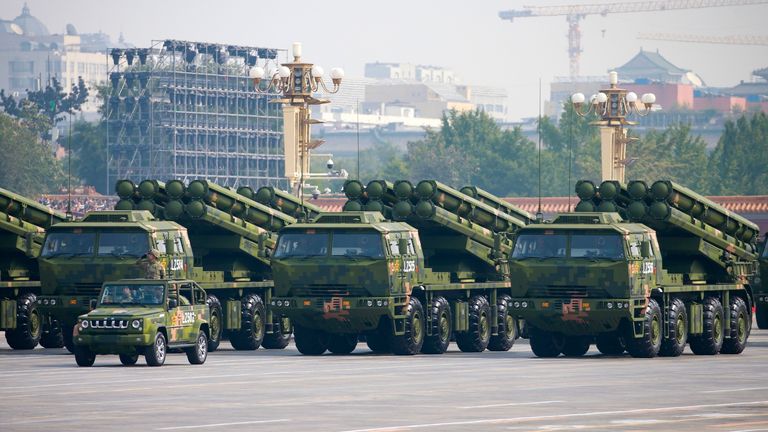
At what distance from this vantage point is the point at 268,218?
44.6m

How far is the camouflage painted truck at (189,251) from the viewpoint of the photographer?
39.6 meters

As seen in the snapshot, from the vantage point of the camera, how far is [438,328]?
132 feet

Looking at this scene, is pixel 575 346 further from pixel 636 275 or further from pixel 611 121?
pixel 611 121

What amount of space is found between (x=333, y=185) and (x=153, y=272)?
445 ft

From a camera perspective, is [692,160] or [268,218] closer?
[268,218]

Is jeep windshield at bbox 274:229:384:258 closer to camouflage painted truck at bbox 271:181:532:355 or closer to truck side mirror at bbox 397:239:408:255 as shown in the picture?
camouflage painted truck at bbox 271:181:532:355

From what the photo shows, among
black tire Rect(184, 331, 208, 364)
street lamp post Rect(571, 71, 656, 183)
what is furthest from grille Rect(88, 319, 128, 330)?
street lamp post Rect(571, 71, 656, 183)

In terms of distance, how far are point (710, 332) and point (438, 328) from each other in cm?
551

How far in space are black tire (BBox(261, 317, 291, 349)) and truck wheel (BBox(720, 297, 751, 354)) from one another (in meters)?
9.66

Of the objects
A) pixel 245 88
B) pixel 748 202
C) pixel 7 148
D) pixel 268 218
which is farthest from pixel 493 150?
pixel 268 218

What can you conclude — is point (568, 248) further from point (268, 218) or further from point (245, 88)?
point (245, 88)

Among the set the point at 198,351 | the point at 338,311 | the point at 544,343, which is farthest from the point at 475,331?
the point at 198,351

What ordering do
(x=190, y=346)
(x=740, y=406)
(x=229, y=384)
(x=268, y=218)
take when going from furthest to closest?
(x=268, y=218) < (x=190, y=346) < (x=229, y=384) < (x=740, y=406)

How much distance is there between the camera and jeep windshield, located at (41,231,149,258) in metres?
39.7
